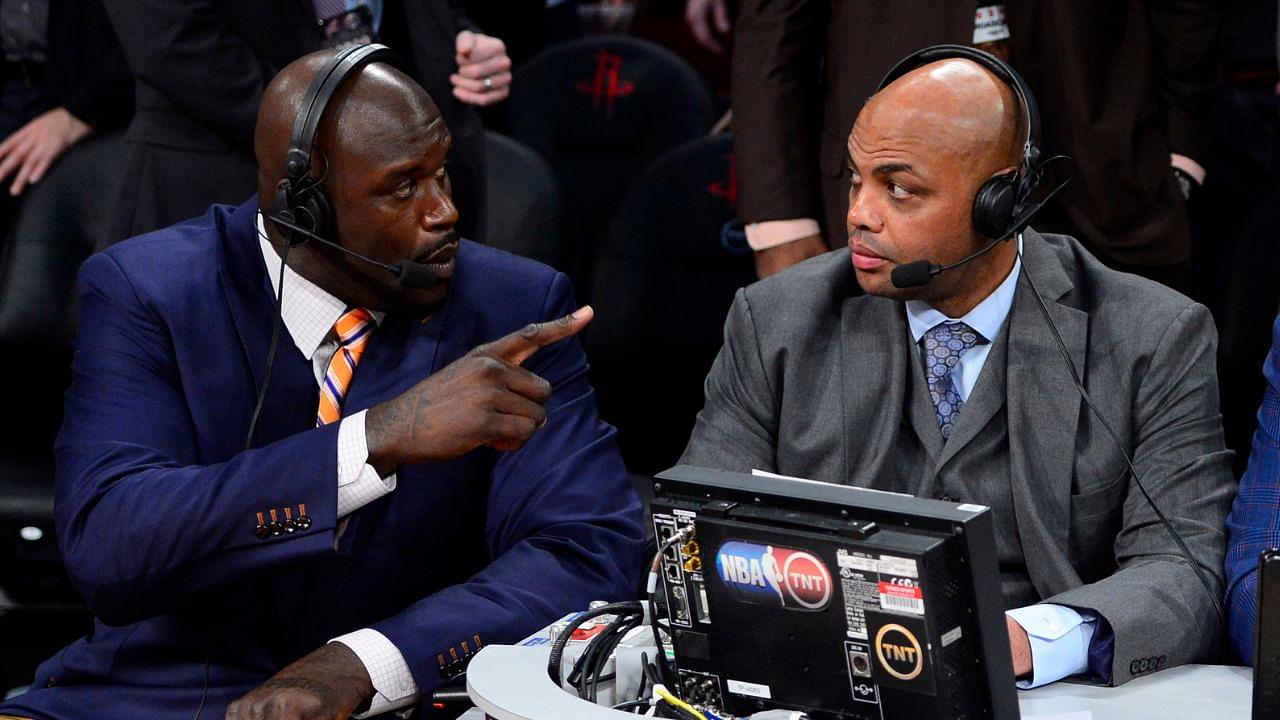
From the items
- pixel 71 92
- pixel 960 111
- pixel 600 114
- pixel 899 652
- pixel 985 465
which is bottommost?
pixel 985 465

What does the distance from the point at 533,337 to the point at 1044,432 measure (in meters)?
0.71

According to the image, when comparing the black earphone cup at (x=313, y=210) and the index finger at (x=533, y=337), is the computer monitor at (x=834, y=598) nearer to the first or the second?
the index finger at (x=533, y=337)

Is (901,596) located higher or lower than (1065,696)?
higher

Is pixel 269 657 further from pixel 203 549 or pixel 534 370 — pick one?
pixel 534 370

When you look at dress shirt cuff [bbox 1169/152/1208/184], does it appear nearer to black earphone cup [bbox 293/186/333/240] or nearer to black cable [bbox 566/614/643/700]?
black earphone cup [bbox 293/186/333/240]

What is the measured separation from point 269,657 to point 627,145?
290 cm

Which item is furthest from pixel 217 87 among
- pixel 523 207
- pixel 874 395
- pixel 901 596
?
pixel 901 596

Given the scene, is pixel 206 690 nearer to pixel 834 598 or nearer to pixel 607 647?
pixel 607 647

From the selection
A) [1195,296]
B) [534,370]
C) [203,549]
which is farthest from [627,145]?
[203,549]

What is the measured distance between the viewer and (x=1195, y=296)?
12.9 feet

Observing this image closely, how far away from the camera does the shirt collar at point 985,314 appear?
2.34 metres

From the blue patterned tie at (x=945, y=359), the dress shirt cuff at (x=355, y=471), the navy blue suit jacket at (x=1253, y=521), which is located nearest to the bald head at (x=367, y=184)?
the dress shirt cuff at (x=355, y=471)

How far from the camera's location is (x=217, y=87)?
127 inches

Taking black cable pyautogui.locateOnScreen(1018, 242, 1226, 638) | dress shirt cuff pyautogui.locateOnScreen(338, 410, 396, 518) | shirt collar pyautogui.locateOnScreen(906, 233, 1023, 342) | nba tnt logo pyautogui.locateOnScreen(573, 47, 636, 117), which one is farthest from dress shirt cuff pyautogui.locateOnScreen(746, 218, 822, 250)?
nba tnt logo pyautogui.locateOnScreen(573, 47, 636, 117)
